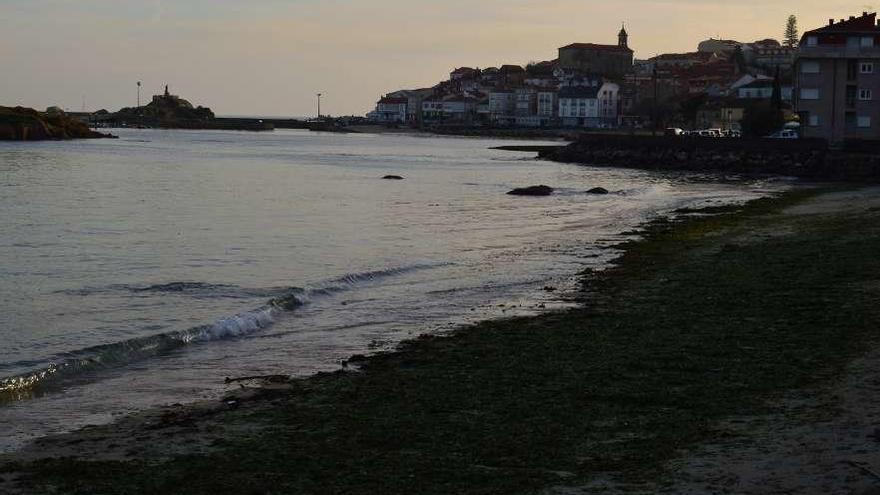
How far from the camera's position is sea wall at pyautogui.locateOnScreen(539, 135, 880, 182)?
225ft

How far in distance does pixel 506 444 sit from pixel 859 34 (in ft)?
254

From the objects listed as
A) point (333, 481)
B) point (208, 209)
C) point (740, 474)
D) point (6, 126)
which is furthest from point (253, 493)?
point (6, 126)

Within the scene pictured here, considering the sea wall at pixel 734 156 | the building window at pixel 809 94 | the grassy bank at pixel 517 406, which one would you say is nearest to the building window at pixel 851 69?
the building window at pixel 809 94

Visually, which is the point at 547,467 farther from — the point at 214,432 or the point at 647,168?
the point at 647,168

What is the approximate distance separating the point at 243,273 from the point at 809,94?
209 feet

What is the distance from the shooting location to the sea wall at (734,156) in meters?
68.5

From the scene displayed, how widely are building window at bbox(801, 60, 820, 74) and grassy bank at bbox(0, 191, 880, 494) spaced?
62966 millimetres

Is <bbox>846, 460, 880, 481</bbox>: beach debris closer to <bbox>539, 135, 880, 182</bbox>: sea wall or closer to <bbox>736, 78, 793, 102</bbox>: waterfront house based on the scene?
<bbox>539, 135, 880, 182</bbox>: sea wall

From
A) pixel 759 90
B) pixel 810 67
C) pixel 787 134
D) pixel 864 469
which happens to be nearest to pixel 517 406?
pixel 864 469

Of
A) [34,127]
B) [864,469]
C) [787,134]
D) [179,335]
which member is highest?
[34,127]

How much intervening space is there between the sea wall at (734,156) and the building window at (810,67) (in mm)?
5344

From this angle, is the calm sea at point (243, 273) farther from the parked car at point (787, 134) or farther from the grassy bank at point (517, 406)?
the parked car at point (787, 134)

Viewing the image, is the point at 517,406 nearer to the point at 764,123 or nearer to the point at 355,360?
the point at 355,360

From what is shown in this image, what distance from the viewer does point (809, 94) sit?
262 feet
